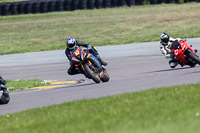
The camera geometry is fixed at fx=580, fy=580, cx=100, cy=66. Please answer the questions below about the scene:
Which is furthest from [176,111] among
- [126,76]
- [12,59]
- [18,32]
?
[18,32]

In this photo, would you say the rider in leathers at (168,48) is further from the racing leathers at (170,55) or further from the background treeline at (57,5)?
the background treeline at (57,5)

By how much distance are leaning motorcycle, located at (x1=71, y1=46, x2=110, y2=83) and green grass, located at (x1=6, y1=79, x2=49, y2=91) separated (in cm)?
195

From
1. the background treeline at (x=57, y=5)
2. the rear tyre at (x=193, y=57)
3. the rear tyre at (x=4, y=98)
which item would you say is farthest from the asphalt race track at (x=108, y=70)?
the background treeline at (x=57, y=5)

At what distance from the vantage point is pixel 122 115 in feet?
28.5

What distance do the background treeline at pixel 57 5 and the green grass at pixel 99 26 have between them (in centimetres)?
39

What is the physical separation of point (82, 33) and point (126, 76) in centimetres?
1930

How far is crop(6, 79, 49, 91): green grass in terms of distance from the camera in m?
16.9

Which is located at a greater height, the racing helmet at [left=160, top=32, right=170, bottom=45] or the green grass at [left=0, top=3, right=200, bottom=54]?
the racing helmet at [left=160, top=32, right=170, bottom=45]

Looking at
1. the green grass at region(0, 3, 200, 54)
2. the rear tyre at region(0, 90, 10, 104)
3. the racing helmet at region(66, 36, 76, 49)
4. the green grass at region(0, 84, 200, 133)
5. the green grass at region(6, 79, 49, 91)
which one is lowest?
the green grass at region(0, 3, 200, 54)

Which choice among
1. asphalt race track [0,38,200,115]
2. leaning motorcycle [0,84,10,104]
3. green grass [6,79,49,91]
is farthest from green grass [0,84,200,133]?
green grass [6,79,49,91]

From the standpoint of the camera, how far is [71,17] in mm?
43469

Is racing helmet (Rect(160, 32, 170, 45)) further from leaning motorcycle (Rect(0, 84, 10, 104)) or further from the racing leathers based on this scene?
leaning motorcycle (Rect(0, 84, 10, 104))

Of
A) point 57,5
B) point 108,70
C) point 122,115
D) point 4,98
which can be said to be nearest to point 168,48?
point 108,70

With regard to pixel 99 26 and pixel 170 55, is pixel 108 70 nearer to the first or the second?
pixel 170 55
